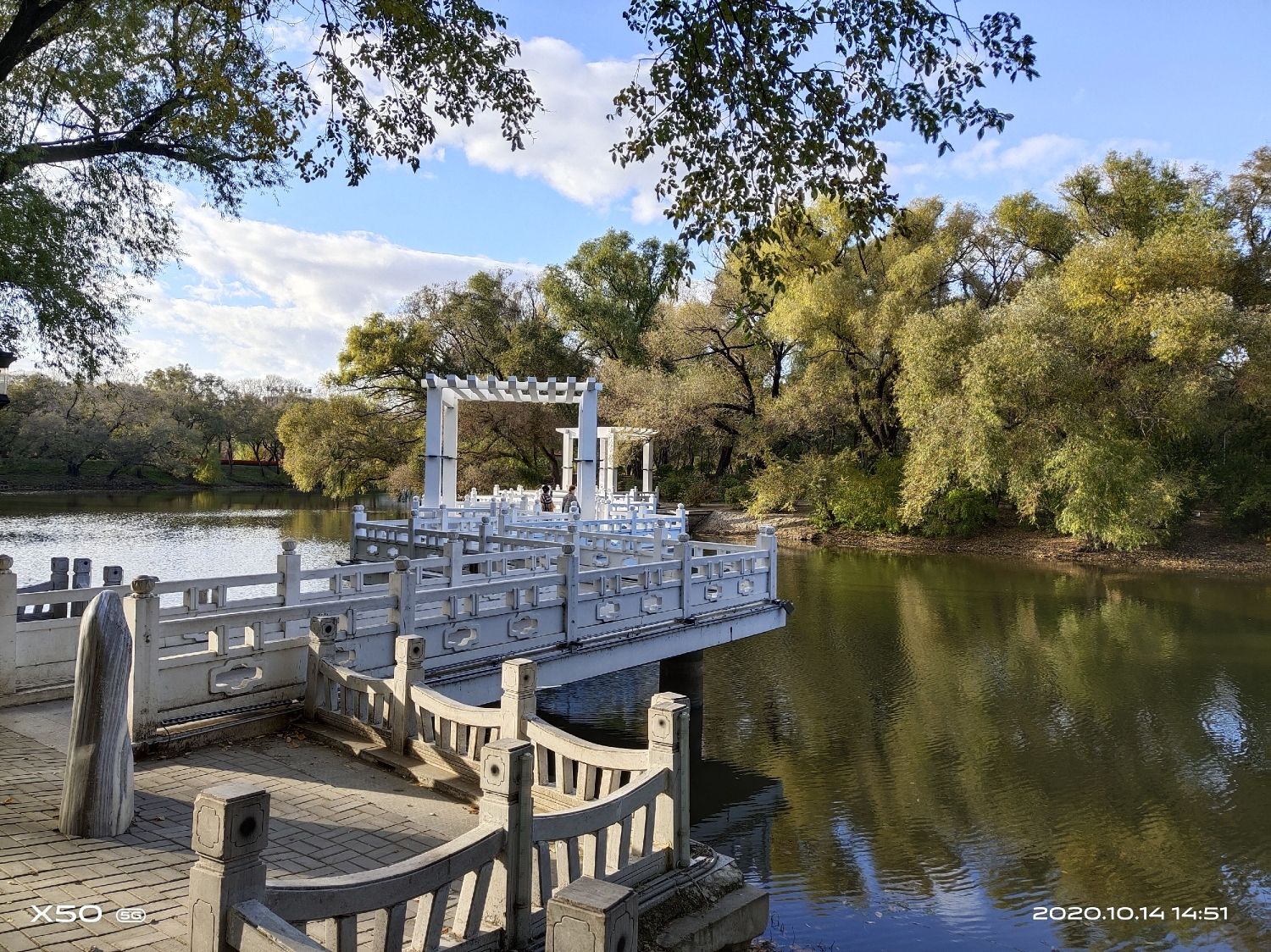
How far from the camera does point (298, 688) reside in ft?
23.4

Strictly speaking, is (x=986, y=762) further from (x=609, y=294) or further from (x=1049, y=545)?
(x=609, y=294)

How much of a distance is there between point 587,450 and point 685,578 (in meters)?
9.11

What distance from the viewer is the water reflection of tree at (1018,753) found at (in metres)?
7.64

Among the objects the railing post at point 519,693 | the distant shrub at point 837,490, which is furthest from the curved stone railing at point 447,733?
the distant shrub at point 837,490

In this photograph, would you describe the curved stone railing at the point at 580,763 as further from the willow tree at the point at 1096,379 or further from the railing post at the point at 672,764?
the willow tree at the point at 1096,379

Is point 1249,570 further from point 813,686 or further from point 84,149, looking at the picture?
point 84,149

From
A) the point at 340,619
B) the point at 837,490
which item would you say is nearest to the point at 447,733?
the point at 340,619

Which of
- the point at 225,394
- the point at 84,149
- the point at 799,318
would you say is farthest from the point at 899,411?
the point at 225,394

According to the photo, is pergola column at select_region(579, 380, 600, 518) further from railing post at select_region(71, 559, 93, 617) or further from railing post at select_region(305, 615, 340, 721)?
railing post at select_region(305, 615, 340, 721)

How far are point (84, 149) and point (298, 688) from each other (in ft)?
26.5

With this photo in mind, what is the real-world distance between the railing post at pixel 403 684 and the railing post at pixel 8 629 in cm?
326

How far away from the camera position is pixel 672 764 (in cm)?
466

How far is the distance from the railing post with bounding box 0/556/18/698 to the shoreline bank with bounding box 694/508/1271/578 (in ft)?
76.1

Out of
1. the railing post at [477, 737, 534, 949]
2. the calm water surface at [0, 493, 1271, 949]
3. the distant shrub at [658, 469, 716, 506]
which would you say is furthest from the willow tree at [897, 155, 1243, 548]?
the railing post at [477, 737, 534, 949]
